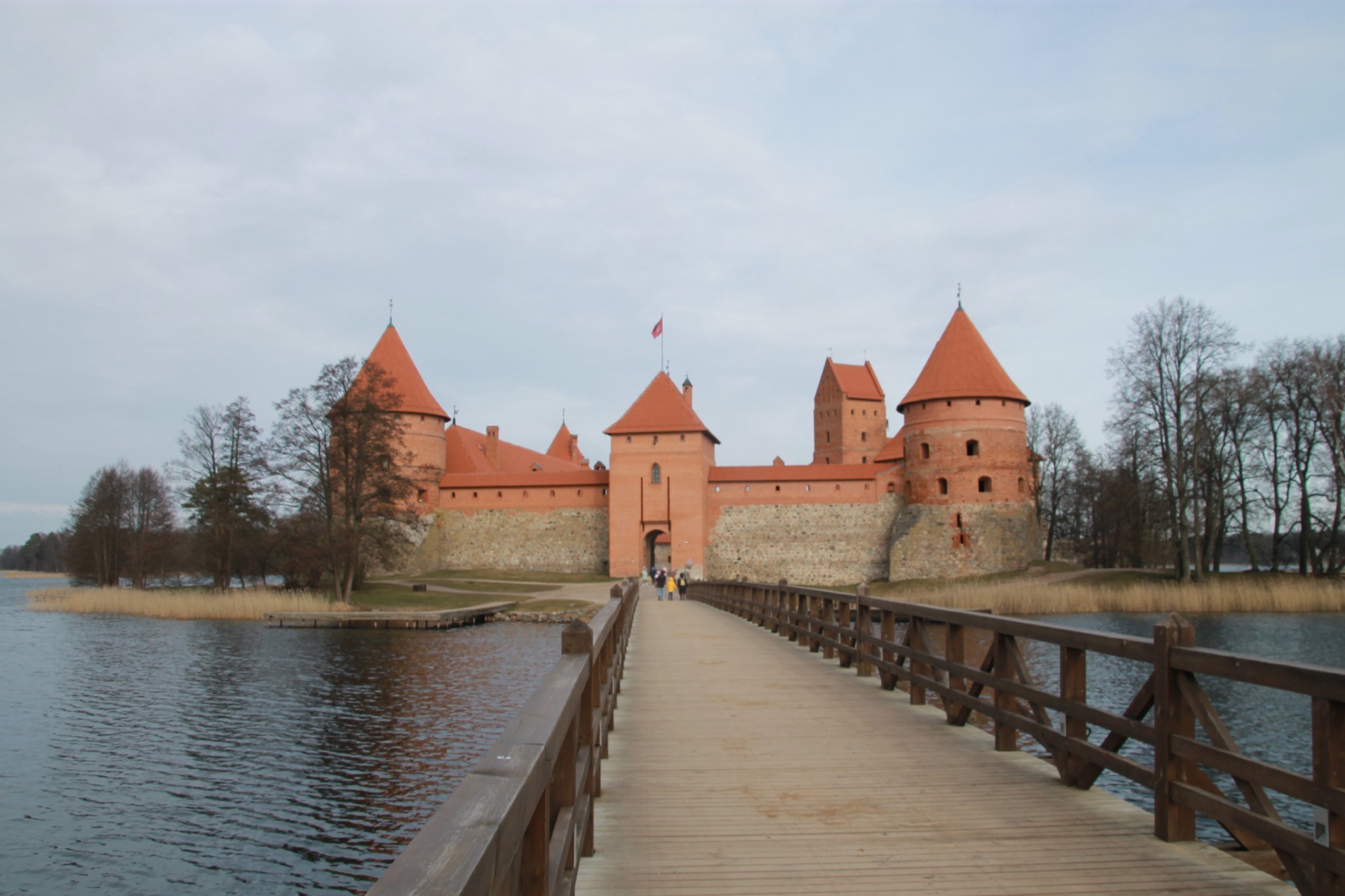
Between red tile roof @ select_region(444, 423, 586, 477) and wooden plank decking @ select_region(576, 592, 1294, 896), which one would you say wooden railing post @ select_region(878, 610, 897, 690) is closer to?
wooden plank decking @ select_region(576, 592, 1294, 896)

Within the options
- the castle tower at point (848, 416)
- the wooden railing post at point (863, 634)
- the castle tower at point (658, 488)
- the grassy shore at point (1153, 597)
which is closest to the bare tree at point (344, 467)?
the castle tower at point (658, 488)

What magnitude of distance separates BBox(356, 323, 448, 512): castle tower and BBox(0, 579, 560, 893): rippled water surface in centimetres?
1889

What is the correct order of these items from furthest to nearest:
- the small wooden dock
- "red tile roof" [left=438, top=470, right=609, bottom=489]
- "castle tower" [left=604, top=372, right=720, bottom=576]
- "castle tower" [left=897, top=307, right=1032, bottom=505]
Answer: "red tile roof" [left=438, top=470, right=609, bottom=489] → "castle tower" [left=604, top=372, right=720, bottom=576] → "castle tower" [left=897, top=307, right=1032, bottom=505] → the small wooden dock

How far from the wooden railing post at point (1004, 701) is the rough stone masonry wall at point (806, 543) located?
3065cm

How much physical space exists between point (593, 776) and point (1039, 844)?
179cm

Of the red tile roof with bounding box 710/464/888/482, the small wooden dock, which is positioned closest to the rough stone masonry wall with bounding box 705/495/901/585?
the red tile roof with bounding box 710/464/888/482

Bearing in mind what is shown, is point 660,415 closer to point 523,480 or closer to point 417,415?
point 523,480

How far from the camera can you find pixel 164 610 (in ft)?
84.9

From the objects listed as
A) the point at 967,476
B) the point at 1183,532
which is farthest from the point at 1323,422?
the point at 967,476

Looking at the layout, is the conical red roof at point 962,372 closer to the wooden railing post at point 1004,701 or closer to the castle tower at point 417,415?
the castle tower at point 417,415

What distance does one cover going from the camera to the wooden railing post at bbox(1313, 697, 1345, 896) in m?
2.79

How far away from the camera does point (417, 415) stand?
38.7 meters

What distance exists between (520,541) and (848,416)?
87.0 feet

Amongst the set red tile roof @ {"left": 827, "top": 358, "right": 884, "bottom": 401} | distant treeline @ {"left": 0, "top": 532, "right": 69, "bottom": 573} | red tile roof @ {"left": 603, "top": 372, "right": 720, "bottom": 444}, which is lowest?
distant treeline @ {"left": 0, "top": 532, "right": 69, "bottom": 573}
